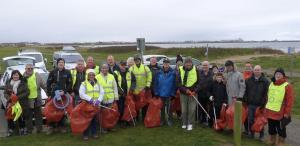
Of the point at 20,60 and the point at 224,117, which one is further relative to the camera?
the point at 20,60

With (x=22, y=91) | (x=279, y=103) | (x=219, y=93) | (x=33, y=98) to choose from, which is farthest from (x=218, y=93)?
(x=22, y=91)

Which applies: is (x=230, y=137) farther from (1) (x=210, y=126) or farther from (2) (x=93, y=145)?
(2) (x=93, y=145)

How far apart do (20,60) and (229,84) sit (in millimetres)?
14958

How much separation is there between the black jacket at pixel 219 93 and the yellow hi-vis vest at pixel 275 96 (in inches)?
49.9

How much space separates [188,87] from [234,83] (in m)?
1.13

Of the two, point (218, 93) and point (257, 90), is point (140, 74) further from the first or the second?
point (257, 90)

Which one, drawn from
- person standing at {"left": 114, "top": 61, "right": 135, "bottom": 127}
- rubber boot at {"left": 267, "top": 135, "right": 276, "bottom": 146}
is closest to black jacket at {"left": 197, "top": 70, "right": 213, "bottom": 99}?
person standing at {"left": 114, "top": 61, "right": 135, "bottom": 127}

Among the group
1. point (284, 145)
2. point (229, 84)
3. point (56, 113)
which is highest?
point (229, 84)

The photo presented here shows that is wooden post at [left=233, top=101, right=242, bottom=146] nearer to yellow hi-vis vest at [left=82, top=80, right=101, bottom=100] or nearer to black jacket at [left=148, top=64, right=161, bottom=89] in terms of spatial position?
black jacket at [left=148, top=64, right=161, bottom=89]

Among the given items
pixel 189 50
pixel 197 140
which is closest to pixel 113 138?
pixel 197 140

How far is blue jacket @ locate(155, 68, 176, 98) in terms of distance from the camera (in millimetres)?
9469

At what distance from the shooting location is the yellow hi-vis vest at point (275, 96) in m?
7.88

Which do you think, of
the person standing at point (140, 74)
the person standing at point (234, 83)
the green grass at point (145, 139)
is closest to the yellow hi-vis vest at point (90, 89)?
the green grass at point (145, 139)

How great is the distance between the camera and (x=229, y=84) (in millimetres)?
8852
